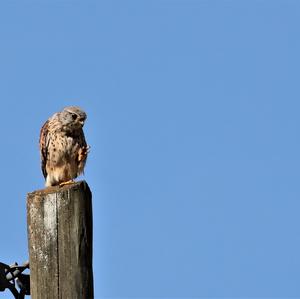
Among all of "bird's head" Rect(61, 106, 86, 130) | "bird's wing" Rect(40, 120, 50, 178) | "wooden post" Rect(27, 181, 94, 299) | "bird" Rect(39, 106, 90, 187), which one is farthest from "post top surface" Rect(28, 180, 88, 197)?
"bird's wing" Rect(40, 120, 50, 178)

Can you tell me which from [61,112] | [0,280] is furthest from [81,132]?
[0,280]

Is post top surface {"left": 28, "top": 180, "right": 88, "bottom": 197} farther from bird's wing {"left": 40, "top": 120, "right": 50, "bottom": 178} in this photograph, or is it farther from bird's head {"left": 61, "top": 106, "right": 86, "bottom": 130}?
bird's wing {"left": 40, "top": 120, "right": 50, "bottom": 178}

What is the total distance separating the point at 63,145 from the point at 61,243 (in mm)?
4450

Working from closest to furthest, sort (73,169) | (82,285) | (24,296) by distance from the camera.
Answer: (82,285) < (24,296) < (73,169)

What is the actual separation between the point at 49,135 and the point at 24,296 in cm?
446

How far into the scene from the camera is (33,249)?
12.5 ft

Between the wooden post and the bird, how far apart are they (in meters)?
3.93

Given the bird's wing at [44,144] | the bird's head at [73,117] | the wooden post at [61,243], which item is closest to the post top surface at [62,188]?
the wooden post at [61,243]

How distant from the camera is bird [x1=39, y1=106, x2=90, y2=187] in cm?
802

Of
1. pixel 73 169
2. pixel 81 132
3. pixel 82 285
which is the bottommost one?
pixel 82 285

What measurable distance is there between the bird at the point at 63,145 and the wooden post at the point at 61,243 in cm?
393

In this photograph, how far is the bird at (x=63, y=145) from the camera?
802 cm

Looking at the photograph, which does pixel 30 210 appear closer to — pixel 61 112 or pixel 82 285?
pixel 82 285

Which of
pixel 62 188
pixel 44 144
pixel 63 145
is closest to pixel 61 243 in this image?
pixel 62 188
